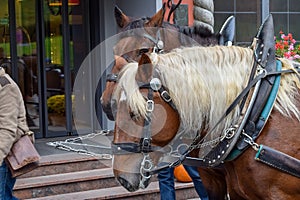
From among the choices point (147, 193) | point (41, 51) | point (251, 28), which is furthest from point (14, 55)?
point (251, 28)

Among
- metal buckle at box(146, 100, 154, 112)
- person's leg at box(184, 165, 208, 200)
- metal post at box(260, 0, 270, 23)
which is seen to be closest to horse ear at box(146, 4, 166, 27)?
person's leg at box(184, 165, 208, 200)

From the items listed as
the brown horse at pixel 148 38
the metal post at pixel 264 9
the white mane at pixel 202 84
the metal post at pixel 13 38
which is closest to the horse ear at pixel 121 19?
the brown horse at pixel 148 38

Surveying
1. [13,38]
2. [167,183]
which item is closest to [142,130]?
[167,183]

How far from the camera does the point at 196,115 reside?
3232 mm

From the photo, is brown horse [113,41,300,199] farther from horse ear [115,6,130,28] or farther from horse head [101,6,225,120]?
horse ear [115,6,130,28]

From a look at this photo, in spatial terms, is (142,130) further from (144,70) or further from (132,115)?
(144,70)

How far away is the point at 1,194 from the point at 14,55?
377 cm

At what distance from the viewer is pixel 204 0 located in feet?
18.3

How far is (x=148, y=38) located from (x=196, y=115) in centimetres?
191

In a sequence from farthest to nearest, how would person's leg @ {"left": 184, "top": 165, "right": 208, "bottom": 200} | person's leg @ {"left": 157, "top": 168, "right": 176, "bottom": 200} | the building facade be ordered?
1. the building facade
2. person's leg @ {"left": 157, "top": 168, "right": 176, "bottom": 200}
3. person's leg @ {"left": 184, "top": 165, "right": 208, "bottom": 200}

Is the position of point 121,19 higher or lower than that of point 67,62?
higher

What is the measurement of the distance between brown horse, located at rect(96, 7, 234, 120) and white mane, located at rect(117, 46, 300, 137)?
1154 millimetres

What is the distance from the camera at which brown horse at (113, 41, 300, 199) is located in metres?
3.16

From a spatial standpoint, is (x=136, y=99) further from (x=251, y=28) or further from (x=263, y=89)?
(x=251, y=28)
